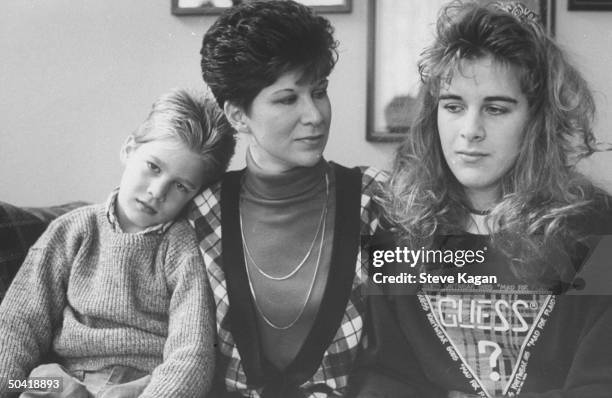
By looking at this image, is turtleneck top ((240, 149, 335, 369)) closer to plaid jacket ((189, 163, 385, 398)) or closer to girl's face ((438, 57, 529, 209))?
plaid jacket ((189, 163, 385, 398))

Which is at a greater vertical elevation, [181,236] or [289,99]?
[289,99]

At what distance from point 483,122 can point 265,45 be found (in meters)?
0.30

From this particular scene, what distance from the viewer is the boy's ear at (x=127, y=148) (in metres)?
0.92

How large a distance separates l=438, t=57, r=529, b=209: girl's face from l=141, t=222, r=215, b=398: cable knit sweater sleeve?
0.39 meters

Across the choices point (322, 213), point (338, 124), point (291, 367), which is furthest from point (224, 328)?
point (338, 124)

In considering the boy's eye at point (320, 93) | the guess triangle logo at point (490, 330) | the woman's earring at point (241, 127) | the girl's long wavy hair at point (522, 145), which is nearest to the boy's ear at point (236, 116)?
the woman's earring at point (241, 127)

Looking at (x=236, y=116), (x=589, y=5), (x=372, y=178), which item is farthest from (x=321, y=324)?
(x=589, y=5)

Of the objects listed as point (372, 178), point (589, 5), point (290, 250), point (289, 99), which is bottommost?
point (290, 250)

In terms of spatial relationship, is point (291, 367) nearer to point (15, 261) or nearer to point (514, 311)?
point (514, 311)

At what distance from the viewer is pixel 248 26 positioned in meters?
0.85

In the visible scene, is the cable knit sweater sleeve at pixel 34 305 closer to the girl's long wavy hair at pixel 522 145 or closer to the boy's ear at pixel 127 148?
the boy's ear at pixel 127 148

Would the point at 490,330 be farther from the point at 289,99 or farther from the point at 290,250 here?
the point at 289,99

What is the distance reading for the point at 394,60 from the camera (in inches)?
34.4

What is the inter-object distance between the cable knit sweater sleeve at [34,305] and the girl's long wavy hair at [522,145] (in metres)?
0.51
